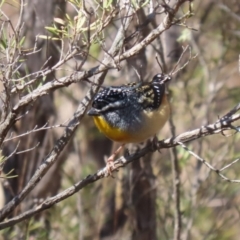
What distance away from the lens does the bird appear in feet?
10.1

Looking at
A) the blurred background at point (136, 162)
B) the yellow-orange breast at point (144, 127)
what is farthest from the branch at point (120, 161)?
the blurred background at point (136, 162)

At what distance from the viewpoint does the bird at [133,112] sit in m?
3.07

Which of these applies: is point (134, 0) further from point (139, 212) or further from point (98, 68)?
point (139, 212)

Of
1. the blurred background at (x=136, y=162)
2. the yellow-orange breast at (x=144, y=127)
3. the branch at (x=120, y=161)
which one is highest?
the blurred background at (x=136, y=162)

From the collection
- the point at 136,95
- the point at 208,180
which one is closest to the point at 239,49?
the point at 208,180

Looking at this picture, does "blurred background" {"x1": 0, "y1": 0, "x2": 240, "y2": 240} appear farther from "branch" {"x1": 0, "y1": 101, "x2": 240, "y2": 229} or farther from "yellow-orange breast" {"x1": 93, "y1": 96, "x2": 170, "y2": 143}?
"branch" {"x1": 0, "y1": 101, "x2": 240, "y2": 229}

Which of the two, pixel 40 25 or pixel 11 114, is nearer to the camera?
pixel 11 114

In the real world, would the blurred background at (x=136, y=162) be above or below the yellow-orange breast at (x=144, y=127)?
above

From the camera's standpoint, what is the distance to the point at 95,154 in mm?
5777

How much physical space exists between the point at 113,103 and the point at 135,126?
6.6 inches

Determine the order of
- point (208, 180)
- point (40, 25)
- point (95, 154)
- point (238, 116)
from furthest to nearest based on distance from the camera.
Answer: point (95, 154), point (208, 180), point (40, 25), point (238, 116)

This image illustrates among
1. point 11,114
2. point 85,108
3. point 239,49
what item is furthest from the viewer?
point 239,49

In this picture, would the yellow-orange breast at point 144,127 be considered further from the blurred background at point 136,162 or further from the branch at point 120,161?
the blurred background at point 136,162

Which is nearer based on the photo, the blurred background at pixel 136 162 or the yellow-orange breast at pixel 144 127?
the yellow-orange breast at pixel 144 127
